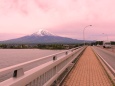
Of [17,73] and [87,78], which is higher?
[17,73]

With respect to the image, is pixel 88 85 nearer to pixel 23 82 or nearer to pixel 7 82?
pixel 23 82

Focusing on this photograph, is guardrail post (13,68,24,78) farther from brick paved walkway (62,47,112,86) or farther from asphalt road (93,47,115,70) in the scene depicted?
asphalt road (93,47,115,70)

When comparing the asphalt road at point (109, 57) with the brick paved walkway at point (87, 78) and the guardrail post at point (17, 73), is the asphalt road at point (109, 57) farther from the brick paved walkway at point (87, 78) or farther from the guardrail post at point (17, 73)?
the guardrail post at point (17, 73)

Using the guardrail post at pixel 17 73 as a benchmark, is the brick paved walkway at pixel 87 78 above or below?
below

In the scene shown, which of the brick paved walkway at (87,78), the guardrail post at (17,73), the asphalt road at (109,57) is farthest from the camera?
the asphalt road at (109,57)

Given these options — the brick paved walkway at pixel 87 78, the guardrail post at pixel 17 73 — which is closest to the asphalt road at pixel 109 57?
the brick paved walkway at pixel 87 78

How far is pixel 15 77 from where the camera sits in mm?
4293

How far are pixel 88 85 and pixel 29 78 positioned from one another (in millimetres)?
4796

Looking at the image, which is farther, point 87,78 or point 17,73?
point 87,78

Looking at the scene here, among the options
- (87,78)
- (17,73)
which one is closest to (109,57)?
(87,78)

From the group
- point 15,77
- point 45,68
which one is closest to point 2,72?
point 15,77

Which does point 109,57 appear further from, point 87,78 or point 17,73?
point 17,73

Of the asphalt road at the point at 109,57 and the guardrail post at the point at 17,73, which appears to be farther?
the asphalt road at the point at 109,57

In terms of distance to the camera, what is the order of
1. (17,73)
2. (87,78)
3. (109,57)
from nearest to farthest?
(17,73), (87,78), (109,57)
